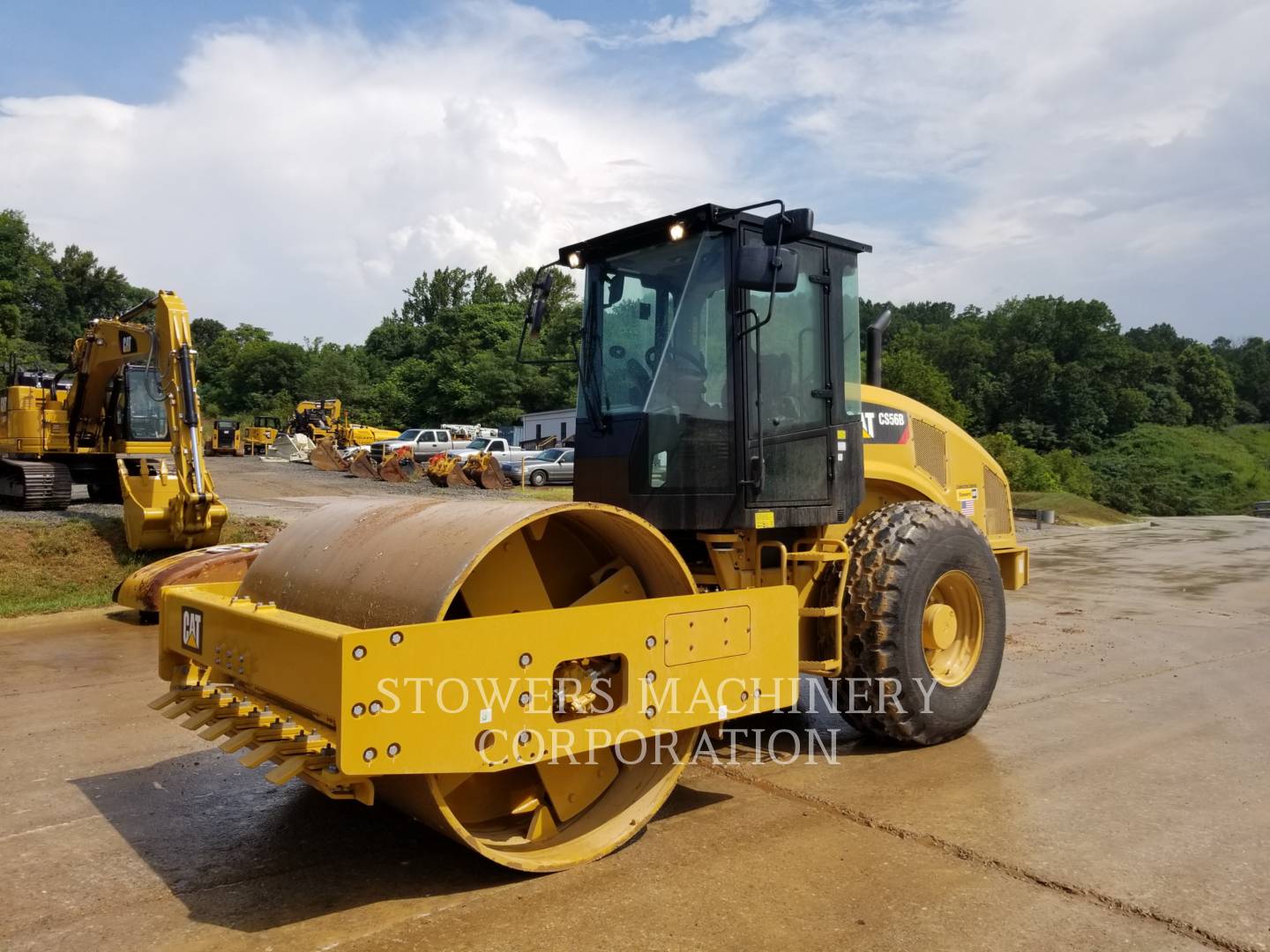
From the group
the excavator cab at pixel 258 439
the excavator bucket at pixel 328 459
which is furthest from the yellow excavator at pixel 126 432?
the excavator cab at pixel 258 439

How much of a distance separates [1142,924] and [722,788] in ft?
5.82

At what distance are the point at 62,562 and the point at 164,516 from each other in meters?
1.21

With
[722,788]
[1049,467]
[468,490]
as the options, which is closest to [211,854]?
[722,788]

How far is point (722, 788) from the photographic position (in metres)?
4.43

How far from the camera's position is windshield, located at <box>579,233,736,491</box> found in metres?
4.41

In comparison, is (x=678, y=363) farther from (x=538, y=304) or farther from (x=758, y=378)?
(x=538, y=304)

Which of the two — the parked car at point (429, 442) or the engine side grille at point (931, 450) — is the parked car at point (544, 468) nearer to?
the parked car at point (429, 442)

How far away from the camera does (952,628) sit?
5191mm

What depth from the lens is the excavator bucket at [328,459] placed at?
104 ft

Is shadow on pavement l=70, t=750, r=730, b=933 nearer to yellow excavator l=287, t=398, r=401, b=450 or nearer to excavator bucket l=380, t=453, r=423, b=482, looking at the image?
excavator bucket l=380, t=453, r=423, b=482

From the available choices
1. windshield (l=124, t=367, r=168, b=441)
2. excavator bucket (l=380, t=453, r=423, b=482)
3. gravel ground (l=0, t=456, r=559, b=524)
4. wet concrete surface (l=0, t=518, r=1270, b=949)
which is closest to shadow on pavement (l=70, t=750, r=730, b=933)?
wet concrete surface (l=0, t=518, r=1270, b=949)

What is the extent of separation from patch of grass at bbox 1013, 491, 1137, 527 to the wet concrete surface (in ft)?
74.9

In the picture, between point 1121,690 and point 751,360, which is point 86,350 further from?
point 1121,690

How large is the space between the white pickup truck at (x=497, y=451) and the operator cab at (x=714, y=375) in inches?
909
